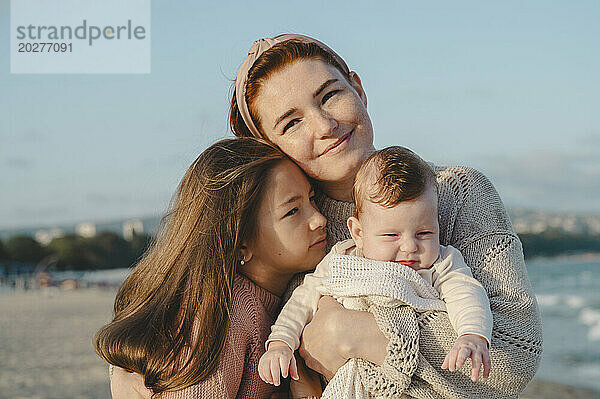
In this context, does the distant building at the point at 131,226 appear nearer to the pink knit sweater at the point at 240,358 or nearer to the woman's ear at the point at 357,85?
the woman's ear at the point at 357,85

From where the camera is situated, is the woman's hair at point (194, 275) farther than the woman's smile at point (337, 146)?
No

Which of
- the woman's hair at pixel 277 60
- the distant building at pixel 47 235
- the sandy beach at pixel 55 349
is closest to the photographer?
the woman's hair at pixel 277 60

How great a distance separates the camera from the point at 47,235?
23.7 meters

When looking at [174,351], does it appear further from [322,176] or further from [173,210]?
[322,176]

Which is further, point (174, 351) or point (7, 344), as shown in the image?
point (7, 344)

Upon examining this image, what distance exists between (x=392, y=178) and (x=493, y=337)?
1.84ft

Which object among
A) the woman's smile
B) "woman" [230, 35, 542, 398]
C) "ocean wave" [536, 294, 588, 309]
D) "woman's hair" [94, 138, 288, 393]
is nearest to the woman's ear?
"woman" [230, 35, 542, 398]

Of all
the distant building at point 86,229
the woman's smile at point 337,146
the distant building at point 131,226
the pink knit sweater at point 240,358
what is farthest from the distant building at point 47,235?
the woman's smile at point 337,146

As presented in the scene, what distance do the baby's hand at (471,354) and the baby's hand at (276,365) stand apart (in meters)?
0.48

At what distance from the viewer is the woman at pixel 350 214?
2.25 meters

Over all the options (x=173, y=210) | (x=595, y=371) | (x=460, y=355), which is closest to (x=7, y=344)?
(x=595, y=371)

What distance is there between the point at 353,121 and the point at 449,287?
0.72 metres

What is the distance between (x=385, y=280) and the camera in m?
2.26

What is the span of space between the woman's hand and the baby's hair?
1.07 feet
